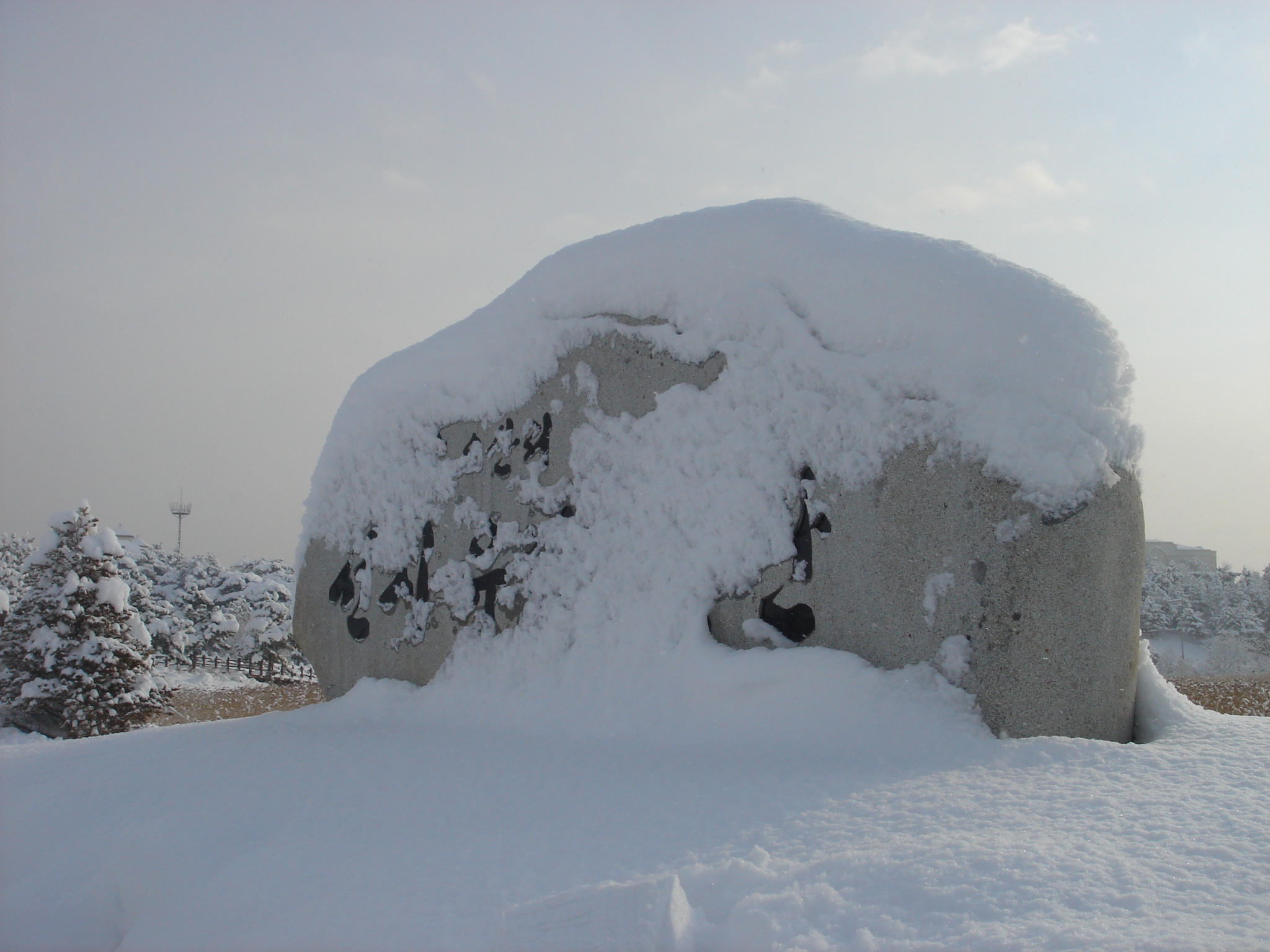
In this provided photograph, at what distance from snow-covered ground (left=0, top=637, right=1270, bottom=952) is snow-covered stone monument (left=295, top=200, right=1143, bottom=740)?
0.31 meters

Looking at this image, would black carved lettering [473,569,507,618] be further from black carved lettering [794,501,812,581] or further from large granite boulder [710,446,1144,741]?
large granite boulder [710,446,1144,741]

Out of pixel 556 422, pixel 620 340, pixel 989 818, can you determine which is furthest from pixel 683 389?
pixel 989 818

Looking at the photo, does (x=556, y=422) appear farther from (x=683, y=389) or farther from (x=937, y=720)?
(x=937, y=720)

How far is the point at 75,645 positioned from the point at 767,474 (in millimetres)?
9239

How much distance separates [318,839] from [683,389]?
2.83 meters

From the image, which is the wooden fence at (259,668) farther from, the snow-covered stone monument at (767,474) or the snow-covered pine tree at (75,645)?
the snow-covered stone monument at (767,474)

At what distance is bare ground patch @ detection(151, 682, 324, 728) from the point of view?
43.4 feet

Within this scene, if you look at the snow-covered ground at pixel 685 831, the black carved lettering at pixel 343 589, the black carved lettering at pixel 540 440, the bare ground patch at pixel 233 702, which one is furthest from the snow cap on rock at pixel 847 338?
the bare ground patch at pixel 233 702

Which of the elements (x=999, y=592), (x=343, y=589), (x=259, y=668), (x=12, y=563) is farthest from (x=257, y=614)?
(x=999, y=592)

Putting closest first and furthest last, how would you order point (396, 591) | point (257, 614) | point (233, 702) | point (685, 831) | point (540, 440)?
point (685, 831)
point (540, 440)
point (396, 591)
point (233, 702)
point (257, 614)

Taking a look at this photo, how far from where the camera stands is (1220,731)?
11.5ft

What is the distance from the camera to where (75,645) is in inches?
378

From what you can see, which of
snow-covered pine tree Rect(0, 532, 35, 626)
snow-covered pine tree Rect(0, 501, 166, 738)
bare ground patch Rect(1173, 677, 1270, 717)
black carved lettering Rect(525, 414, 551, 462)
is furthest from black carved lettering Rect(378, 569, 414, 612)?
snow-covered pine tree Rect(0, 532, 35, 626)

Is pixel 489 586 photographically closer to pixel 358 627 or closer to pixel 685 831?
Result: pixel 358 627
